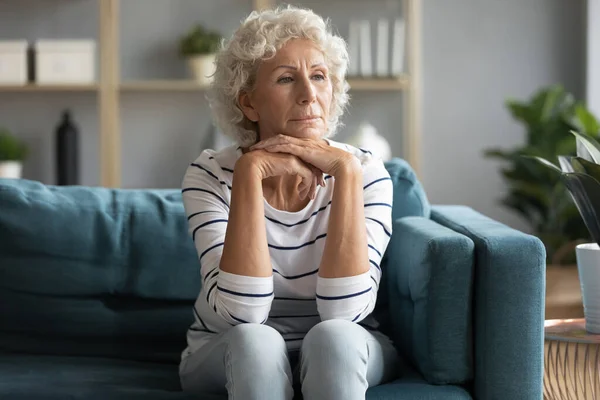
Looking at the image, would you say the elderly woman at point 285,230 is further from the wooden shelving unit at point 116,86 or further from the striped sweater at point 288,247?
Result: the wooden shelving unit at point 116,86

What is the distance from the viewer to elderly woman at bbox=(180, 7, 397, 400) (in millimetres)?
1627

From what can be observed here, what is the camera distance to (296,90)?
1900mm

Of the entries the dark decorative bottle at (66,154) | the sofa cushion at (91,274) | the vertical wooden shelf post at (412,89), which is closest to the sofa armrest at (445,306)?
the sofa cushion at (91,274)

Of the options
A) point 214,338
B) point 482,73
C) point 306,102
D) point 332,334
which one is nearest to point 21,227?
point 214,338

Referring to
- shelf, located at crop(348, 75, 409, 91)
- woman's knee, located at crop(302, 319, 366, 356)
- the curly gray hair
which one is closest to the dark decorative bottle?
shelf, located at crop(348, 75, 409, 91)

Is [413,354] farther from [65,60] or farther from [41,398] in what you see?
[65,60]

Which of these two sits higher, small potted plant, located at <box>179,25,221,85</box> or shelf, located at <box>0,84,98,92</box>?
small potted plant, located at <box>179,25,221,85</box>

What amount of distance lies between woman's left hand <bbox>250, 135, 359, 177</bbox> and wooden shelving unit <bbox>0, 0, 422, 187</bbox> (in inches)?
102

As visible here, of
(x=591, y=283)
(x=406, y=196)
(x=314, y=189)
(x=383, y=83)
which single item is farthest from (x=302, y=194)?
(x=383, y=83)

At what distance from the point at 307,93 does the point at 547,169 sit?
8.12 ft

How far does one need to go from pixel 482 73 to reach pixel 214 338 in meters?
3.23

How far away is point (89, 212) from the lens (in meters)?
2.20

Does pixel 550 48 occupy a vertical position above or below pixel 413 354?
above

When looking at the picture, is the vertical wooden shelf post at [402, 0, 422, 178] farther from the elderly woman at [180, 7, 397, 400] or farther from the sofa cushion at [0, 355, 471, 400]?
the sofa cushion at [0, 355, 471, 400]
